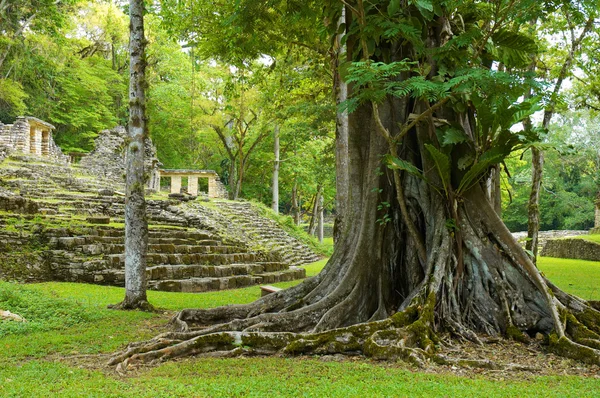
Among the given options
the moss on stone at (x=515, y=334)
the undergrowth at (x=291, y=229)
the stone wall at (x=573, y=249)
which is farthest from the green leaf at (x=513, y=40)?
the undergrowth at (x=291, y=229)

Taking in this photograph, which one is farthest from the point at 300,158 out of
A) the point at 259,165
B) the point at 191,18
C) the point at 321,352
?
the point at 321,352

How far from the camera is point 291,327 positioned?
16.9 feet

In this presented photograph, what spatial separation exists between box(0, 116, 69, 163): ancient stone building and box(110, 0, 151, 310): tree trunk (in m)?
18.4

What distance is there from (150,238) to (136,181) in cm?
621

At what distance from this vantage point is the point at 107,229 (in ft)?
41.2

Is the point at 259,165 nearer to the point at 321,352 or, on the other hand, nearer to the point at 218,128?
the point at 218,128

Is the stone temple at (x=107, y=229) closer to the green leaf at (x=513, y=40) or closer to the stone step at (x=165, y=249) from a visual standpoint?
the stone step at (x=165, y=249)

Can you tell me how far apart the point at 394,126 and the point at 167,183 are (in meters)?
31.9

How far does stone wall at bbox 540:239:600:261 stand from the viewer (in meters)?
20.2

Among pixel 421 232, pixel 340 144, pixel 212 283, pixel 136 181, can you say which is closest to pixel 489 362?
pixel 421 232

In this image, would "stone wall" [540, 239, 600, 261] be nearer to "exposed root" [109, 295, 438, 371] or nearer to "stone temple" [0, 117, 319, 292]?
"stone temple" [0, 117, 319, 292]

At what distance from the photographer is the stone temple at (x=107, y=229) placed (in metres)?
10.6

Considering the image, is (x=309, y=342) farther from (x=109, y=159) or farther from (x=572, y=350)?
(x=109, y=159)

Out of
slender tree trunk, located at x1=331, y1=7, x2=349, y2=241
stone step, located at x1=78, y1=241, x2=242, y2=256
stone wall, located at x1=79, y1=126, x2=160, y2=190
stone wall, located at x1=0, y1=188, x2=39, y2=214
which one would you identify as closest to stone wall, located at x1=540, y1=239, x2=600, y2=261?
slender tree trunk, located at x1=331, y1=7, x2=349, y2=241
